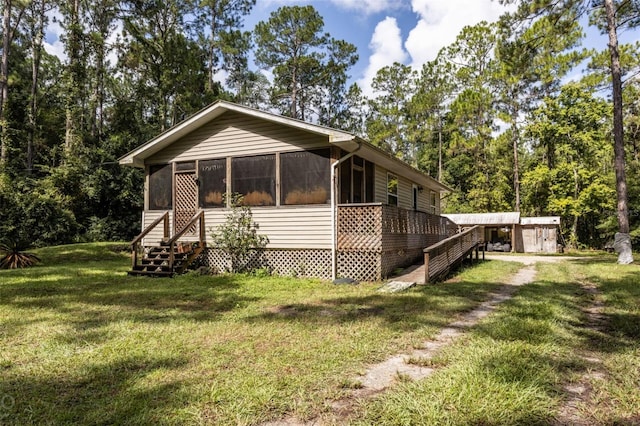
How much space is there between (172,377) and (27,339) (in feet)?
8.29

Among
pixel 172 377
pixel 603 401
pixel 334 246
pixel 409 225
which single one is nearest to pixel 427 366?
pixel 603 401

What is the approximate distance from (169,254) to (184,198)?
213 centimetres

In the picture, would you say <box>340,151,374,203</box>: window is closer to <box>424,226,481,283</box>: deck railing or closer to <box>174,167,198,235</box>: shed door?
<box>424,226,481,283</box>: deck railing

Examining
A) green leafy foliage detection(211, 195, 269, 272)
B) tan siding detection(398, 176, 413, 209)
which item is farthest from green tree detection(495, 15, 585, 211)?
green leafy foliage detection(211, 195, 269, 272)

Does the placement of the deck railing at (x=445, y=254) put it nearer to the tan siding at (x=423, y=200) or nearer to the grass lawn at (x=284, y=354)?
the grass lawn at (x=284, y=354)

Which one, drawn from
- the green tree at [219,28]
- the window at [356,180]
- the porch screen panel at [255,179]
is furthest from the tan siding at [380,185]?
the green tree at [219,28]

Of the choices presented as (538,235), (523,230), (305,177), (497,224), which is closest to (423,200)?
(305,177)

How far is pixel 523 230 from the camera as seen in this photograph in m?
28.1

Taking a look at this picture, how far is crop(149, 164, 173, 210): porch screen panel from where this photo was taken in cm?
1212

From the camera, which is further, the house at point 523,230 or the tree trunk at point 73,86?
the house at point 523,230

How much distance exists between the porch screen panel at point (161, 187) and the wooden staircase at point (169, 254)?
568mm

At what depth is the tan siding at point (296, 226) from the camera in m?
9.91

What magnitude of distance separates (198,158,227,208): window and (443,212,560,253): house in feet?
65.8

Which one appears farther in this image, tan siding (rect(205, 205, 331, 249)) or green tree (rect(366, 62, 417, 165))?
green tree (rect(366, 62, 417, 165))
